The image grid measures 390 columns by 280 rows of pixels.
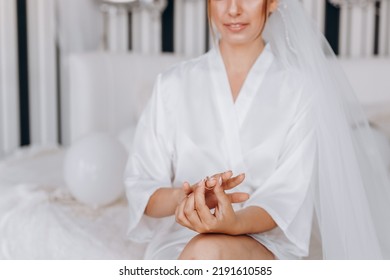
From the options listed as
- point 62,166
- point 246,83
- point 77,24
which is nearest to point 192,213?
point 246,83

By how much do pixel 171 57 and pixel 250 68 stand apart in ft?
4.70

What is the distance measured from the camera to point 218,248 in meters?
1.15

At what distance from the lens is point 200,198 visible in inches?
44.8

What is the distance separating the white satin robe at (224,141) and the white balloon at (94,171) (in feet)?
1.21

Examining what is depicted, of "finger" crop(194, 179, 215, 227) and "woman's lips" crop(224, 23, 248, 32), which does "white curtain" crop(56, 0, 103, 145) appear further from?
"finger" crop(194, 179, 215, 227)

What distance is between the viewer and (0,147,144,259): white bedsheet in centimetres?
158

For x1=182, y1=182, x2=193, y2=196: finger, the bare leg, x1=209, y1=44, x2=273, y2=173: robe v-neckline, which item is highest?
x1=209, y1=44, x2=273, y2=173: robe v-neckline

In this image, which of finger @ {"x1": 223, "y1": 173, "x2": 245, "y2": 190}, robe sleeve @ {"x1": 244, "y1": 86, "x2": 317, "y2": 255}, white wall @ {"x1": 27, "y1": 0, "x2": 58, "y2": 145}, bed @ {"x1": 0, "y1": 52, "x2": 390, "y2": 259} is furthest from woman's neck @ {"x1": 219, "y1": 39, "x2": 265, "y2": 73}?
white wall @ {"x1": 27, "y1": 0, "x2": 58, "y2": 145}

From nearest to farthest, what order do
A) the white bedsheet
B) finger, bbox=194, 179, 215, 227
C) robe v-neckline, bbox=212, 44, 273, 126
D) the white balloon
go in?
finger, bbox=194, 179, 215, 227 → robe v-neckline, bbox=212, 44, 273, 126 → the white bedsheet → the white balloon

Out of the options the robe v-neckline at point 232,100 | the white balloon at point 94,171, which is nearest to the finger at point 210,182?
the robe v-neckline at point 232,100

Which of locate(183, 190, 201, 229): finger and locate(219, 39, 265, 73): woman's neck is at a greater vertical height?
locate(219, 39, 265, 73): woman's neck

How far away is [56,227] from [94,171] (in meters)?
0.25
